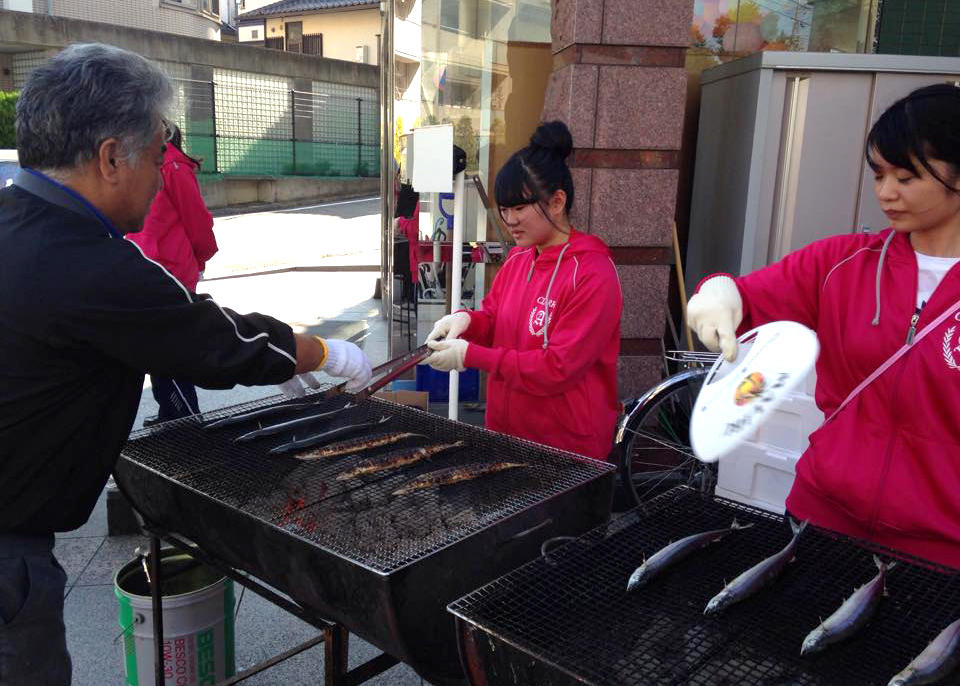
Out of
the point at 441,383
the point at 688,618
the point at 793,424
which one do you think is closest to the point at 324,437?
the point at 688,618

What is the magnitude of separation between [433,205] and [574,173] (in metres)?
2.52

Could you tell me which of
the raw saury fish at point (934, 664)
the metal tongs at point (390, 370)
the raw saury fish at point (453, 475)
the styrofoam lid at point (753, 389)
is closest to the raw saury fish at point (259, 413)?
the metal tongs at point (390, 370)

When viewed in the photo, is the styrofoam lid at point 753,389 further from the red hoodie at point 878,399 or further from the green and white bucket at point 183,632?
the green and white bucket at point 183,632

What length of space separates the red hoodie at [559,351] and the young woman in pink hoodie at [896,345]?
0.71 m

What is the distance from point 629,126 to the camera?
4395 mm

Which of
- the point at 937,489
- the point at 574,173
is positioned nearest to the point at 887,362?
the point at 937,489

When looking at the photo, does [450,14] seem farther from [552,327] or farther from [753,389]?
[753,389]

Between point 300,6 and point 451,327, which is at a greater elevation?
Answer: point 300,6

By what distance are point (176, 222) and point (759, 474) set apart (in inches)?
168

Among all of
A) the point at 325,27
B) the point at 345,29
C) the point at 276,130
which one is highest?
the point at 325,27

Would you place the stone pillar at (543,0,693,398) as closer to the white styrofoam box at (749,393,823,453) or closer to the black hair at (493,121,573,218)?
the white styrofoam box at (749,393,823,453)

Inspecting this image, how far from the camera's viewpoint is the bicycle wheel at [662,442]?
4.42 meters

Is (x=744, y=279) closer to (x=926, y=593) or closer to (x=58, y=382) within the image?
(x=926, y=593)

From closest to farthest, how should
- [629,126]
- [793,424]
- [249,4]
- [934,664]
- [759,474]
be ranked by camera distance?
[934,664], [793,424], [759,474], [629,126], [249,4]
